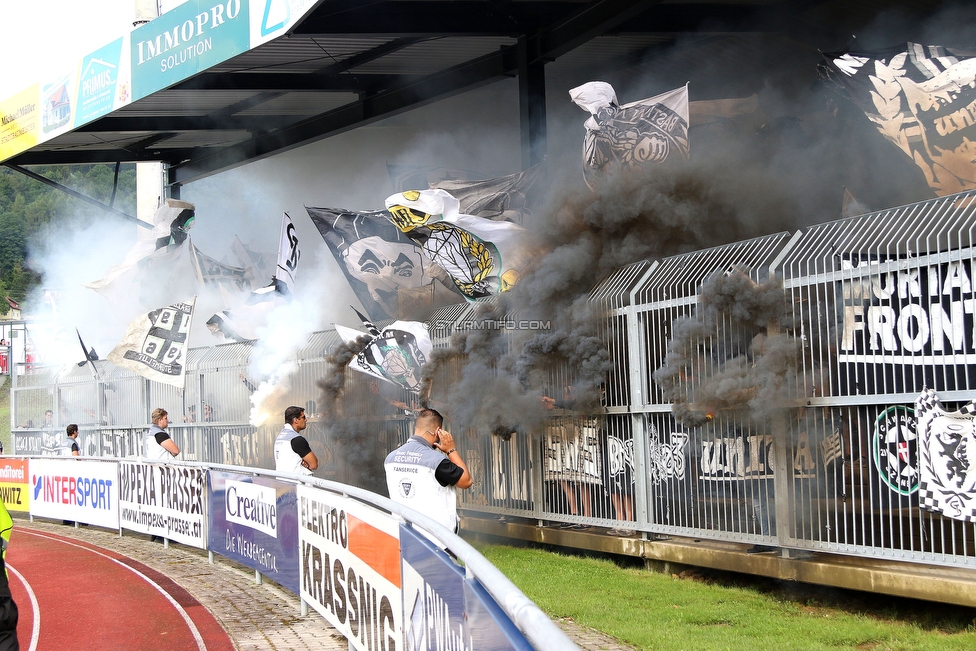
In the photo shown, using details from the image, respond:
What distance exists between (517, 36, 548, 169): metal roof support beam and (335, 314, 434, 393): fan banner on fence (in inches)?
188

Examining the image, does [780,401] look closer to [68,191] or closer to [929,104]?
[929,104]

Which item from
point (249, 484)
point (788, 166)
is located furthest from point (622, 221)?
point (249, 484)

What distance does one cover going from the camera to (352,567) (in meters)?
6.84

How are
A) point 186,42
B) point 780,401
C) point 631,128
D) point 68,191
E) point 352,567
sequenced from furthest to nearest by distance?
point 68,191 < point 186,42 < point 631,128 < point 780,401 < point 352,567

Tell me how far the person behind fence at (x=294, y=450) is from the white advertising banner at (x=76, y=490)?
535 cm

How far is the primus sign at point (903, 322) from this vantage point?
6.71 metres

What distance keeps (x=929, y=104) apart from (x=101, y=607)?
10.1 metres

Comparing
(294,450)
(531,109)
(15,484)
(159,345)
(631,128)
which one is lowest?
(15,484)

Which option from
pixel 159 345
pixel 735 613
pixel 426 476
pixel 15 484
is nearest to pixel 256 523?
pixel 426 476

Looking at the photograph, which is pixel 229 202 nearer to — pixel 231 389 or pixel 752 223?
pixel 231 389

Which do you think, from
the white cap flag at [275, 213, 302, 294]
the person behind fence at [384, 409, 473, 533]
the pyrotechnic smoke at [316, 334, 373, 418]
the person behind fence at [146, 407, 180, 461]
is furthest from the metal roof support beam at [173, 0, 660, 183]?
the person behind fence at [384, 409, 473, 533]

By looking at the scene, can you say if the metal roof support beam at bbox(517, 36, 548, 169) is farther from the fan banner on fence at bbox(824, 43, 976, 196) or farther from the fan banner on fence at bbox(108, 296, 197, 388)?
the fan banner on fence at bbox(824, 43, 976, 196)

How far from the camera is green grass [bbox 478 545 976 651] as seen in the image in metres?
6.54

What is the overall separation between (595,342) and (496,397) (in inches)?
59.8
